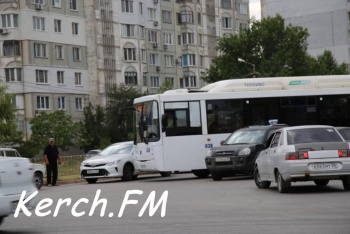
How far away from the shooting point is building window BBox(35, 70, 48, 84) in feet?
303

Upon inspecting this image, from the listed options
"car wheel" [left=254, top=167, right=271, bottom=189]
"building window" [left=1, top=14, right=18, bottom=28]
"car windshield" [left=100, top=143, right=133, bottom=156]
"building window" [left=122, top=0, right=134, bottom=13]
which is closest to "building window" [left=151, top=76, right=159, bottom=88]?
"building window" [left=122, top=0, right=134, bottom=13]

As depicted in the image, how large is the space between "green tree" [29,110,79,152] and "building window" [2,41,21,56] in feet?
31.3

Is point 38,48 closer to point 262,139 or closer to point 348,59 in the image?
point 348,59

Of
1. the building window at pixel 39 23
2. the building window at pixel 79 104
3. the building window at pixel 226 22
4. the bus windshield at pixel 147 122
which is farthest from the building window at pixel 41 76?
the bus windshield at pixel 147 122

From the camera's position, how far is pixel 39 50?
93000mm

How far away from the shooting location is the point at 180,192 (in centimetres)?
2597

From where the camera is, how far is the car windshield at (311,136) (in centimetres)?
2267

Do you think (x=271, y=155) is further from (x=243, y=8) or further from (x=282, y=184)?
(x=243, y=8)

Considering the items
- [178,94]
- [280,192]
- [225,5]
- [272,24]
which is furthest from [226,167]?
[225,5]

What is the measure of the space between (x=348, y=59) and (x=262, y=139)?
76468mm

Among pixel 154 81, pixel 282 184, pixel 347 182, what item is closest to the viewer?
pixel 282 184

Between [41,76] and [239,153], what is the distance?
63.6 m

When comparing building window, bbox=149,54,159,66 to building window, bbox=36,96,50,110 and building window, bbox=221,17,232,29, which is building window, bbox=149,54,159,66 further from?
building window, bbox=36,96,50,110

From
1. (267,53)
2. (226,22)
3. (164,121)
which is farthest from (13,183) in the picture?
(226,22)
